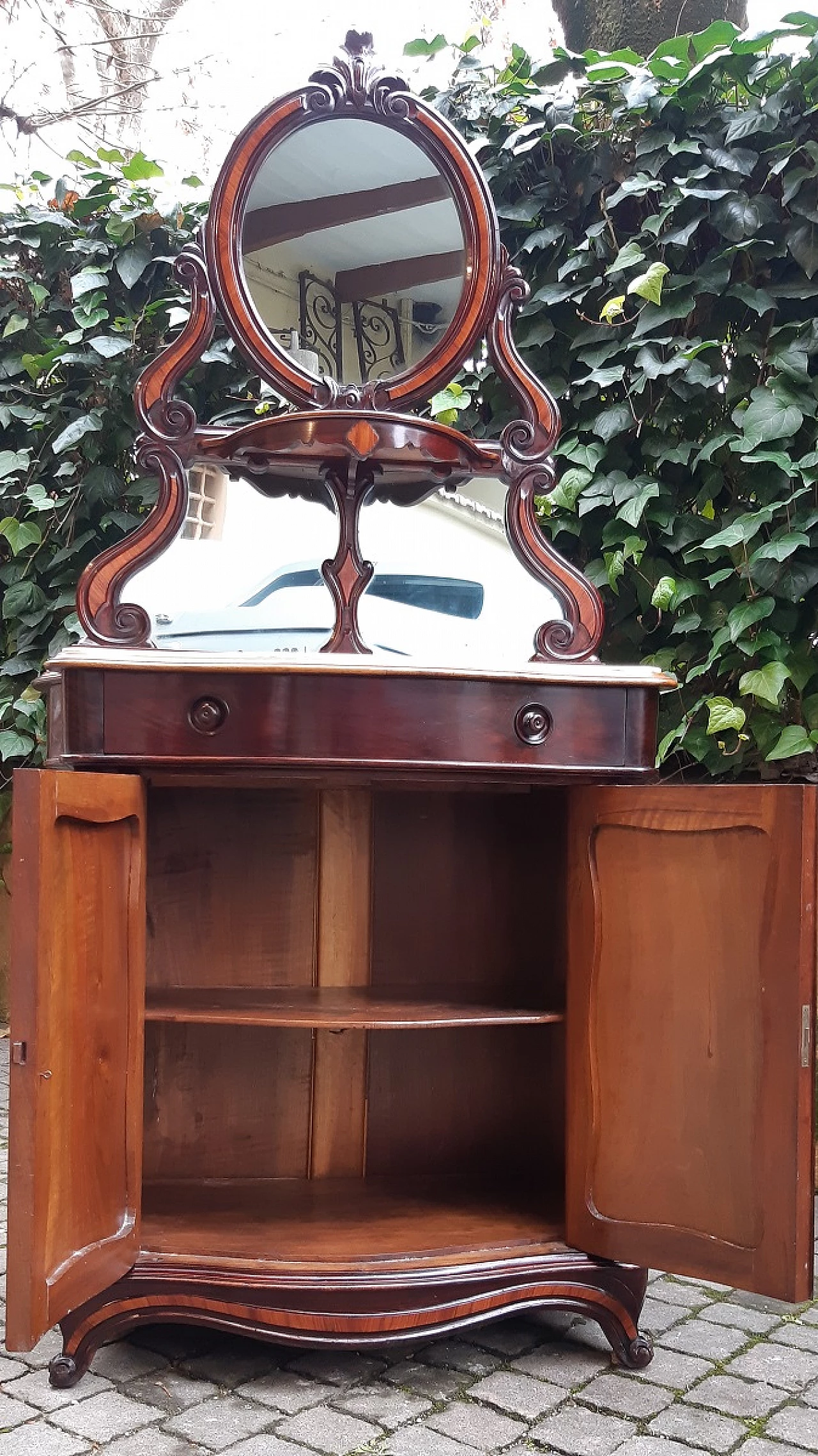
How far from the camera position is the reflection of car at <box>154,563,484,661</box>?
1939mm

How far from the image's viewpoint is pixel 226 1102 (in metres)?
2.11

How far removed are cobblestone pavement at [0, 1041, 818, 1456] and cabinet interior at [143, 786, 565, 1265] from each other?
0.25 metres

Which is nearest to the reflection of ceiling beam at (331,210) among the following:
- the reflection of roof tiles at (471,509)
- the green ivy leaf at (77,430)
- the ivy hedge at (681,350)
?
the ivy hedge at (681,350)

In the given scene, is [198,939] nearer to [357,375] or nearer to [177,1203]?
[177,1203]

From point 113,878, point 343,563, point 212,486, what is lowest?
point 113,878

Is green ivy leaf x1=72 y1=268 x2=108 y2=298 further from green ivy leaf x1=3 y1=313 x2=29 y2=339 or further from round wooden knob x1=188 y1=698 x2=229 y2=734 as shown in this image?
round wooden knob x1=188 y1=698 x2=229 y2=734

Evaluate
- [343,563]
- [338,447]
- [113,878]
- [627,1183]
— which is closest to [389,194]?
[338,447]

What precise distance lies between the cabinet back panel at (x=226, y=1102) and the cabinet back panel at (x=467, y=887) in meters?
0.25

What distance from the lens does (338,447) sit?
74.4 inches

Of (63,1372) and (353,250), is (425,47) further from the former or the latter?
(63,1372)

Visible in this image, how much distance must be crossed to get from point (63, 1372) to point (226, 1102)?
22.2 inches

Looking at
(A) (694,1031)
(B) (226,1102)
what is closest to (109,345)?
(B) (226,1102)

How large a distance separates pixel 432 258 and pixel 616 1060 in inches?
53.2

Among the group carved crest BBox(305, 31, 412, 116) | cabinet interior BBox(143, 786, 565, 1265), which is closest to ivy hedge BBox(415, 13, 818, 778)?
carved crest BBox(305, 31, 412, 116)
